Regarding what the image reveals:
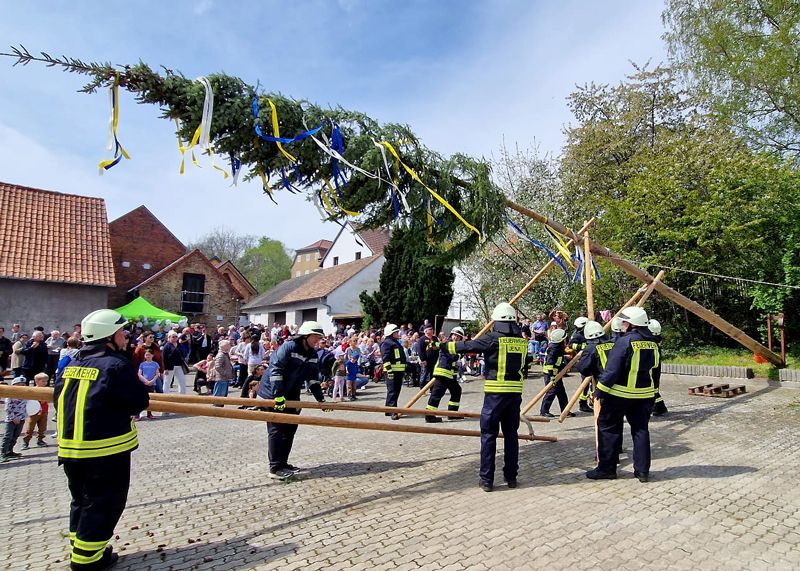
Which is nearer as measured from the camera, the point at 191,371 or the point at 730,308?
the point at 730,308

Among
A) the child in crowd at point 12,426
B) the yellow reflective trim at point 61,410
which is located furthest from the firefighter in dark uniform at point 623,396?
the child in crowd at point 12,426

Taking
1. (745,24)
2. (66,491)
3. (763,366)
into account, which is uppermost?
(745,24)

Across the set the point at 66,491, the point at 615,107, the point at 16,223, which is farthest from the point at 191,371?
the point at 615,107

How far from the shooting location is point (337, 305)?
106ft

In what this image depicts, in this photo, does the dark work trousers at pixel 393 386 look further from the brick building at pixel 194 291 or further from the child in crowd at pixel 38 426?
the brick building at pixel 194 291

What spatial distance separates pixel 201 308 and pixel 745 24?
29.3 m

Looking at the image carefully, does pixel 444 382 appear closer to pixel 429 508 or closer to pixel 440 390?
pixel 440 390

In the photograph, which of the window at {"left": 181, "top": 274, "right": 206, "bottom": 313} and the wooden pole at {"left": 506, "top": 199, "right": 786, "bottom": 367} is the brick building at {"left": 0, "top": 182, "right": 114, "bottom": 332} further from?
the wooden pole at {"left": 506, "top": 199, "right": 786, "bottom": 367}

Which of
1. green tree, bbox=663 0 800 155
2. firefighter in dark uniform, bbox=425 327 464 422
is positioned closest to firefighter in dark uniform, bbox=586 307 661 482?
firefighter in dark uniform, bbox=425 327 464 422

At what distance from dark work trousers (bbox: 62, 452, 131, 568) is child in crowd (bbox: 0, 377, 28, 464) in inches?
181

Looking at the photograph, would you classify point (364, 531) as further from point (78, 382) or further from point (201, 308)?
point (201, 308)

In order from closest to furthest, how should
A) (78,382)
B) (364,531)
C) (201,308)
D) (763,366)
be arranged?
(78,382) < (364,531) < (763,366) < (201,308)

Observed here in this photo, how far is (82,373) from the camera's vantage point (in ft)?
13.5

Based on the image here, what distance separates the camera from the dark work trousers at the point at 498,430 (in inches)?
234
